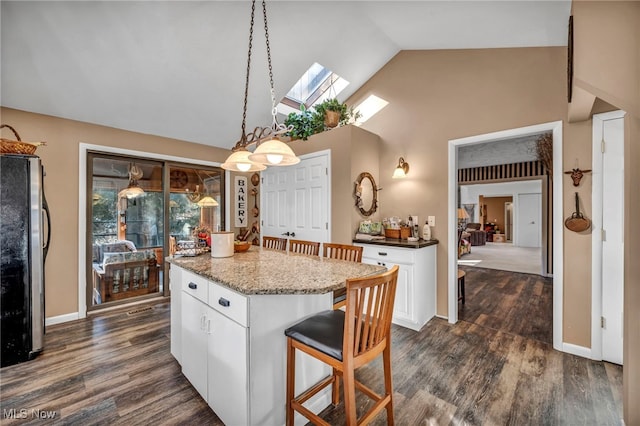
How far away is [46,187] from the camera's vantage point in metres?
3.02

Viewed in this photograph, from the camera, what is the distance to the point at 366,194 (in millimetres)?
3727

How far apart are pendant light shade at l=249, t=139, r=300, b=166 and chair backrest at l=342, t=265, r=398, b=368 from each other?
970 millimetres

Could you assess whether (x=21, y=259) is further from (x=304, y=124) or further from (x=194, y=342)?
(x=304, y=124)

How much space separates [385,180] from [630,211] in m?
2.55

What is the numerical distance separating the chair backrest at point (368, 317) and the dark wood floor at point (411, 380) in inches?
27.2

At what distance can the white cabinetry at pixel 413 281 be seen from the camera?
9.66 feet

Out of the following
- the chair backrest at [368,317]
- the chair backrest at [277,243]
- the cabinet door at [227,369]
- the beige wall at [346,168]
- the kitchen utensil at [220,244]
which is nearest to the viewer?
the chair backrest at [368,317]

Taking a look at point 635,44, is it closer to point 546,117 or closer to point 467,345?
point 546,117

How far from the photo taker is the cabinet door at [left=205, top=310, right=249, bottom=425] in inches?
55.5

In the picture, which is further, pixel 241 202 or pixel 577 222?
pixel 241 202

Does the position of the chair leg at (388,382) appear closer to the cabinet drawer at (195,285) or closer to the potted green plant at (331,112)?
the cabinet drawer at (195,285)

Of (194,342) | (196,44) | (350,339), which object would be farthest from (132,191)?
(350,339)

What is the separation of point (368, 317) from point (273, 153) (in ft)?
3.64

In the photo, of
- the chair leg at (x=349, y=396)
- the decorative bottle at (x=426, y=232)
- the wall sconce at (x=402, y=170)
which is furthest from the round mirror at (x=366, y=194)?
the chair leg at (x=349, y=396)
